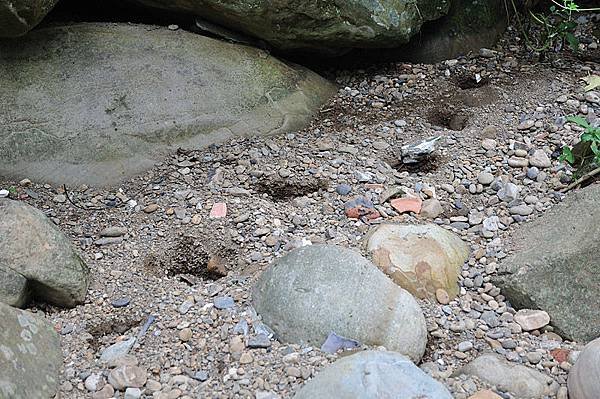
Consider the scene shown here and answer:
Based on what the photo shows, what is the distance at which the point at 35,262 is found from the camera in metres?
2.15

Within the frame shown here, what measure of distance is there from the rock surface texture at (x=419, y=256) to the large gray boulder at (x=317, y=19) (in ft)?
4.38

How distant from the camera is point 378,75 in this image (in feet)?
12.3

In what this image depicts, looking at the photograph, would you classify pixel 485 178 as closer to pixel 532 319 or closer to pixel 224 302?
pixel 532 319

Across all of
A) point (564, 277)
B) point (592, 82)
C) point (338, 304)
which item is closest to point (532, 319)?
point (564, 277)

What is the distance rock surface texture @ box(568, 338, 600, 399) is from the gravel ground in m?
0.06

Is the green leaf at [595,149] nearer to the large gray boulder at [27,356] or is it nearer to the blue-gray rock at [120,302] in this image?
the blue-gray rock at [120,302]

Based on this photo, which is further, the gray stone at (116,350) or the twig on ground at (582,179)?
the twig on ground at (582,179)

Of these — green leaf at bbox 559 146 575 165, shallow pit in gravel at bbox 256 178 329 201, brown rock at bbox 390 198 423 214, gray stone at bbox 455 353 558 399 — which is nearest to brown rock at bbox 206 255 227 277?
shallow pit in gravel at bbox 256 178 329 201

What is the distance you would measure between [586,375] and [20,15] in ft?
7.60

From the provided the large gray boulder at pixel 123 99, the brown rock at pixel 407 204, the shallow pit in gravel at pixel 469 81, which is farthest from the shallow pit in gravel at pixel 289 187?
the shallow pit in gravel at pixel 469 81

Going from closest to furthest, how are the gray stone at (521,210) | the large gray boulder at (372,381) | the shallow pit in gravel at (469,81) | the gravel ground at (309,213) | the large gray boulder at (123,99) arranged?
the large gray boulder at (372,381) → the gravel ground at (309,213) → the gray stone at (521,210) → the large gray boulder at (123,99) → the shallow pit in gravel at (469,81)

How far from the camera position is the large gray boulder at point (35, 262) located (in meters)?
2.11

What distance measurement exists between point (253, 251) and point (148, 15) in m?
1.61

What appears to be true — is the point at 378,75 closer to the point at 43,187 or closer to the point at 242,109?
the point at 242,109
